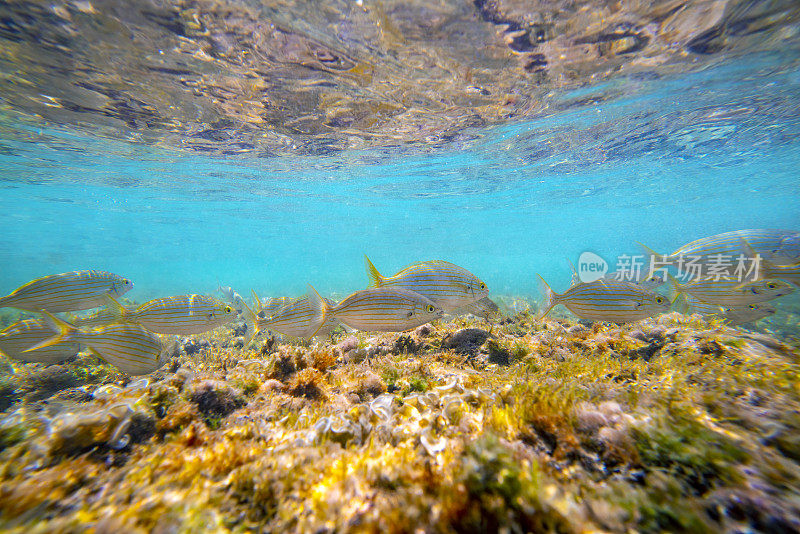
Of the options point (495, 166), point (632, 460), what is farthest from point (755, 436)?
point (495, 166)

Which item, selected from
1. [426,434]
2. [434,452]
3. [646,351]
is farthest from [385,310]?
[646,351]

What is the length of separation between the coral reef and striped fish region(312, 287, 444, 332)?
0.67 meters

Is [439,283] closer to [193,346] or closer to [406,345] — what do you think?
[406,345]

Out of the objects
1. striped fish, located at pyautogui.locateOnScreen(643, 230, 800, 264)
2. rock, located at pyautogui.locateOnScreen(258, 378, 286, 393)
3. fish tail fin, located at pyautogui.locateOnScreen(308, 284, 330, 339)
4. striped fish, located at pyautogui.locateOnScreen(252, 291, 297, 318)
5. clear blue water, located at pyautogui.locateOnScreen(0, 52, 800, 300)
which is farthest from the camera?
clear blue water, located at pyautogui.locateOnScreen(0, 52, 800, 300)

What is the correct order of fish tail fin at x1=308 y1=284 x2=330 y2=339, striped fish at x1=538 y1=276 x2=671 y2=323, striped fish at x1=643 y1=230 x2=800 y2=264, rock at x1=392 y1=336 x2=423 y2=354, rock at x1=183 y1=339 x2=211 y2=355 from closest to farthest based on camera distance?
1. fish tail fin at x1=308 y1=284 x2=330 y2=339
2. striped fish at x1=538 y1=276 x2=671 y2=323
3. rock at x1=392 y1=336 x2=423 y2=354
4. striped fish at x1=643 y1=230 x2=800 y2=264
5. rock at x1=183 y1=339 x2=211 y2=355

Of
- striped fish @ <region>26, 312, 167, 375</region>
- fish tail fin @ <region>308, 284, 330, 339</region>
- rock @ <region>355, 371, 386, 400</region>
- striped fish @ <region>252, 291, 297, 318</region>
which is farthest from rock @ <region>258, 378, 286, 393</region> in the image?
striped fish @ <region>26, 312, 167, 375</region>

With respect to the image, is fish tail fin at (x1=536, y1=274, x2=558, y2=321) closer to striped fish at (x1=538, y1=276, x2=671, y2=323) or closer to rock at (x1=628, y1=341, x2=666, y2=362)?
striped fish at (x1=538, y1=276, x2=671, y2=323)

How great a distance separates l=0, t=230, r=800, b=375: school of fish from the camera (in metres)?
3.69

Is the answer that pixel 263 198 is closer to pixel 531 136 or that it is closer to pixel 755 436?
pixel 531 136

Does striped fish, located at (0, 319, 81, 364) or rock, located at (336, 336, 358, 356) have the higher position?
striped fish, located at (0, 319, 81, 364)

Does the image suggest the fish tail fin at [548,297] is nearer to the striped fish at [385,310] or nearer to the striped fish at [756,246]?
the striped fish at [385,310]

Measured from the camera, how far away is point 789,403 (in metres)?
2.34

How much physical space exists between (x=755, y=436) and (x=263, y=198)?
31.9 m

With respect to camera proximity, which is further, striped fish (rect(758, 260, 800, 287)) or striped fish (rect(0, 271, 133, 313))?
striped fish (rect(0, 271, 133, 313))
